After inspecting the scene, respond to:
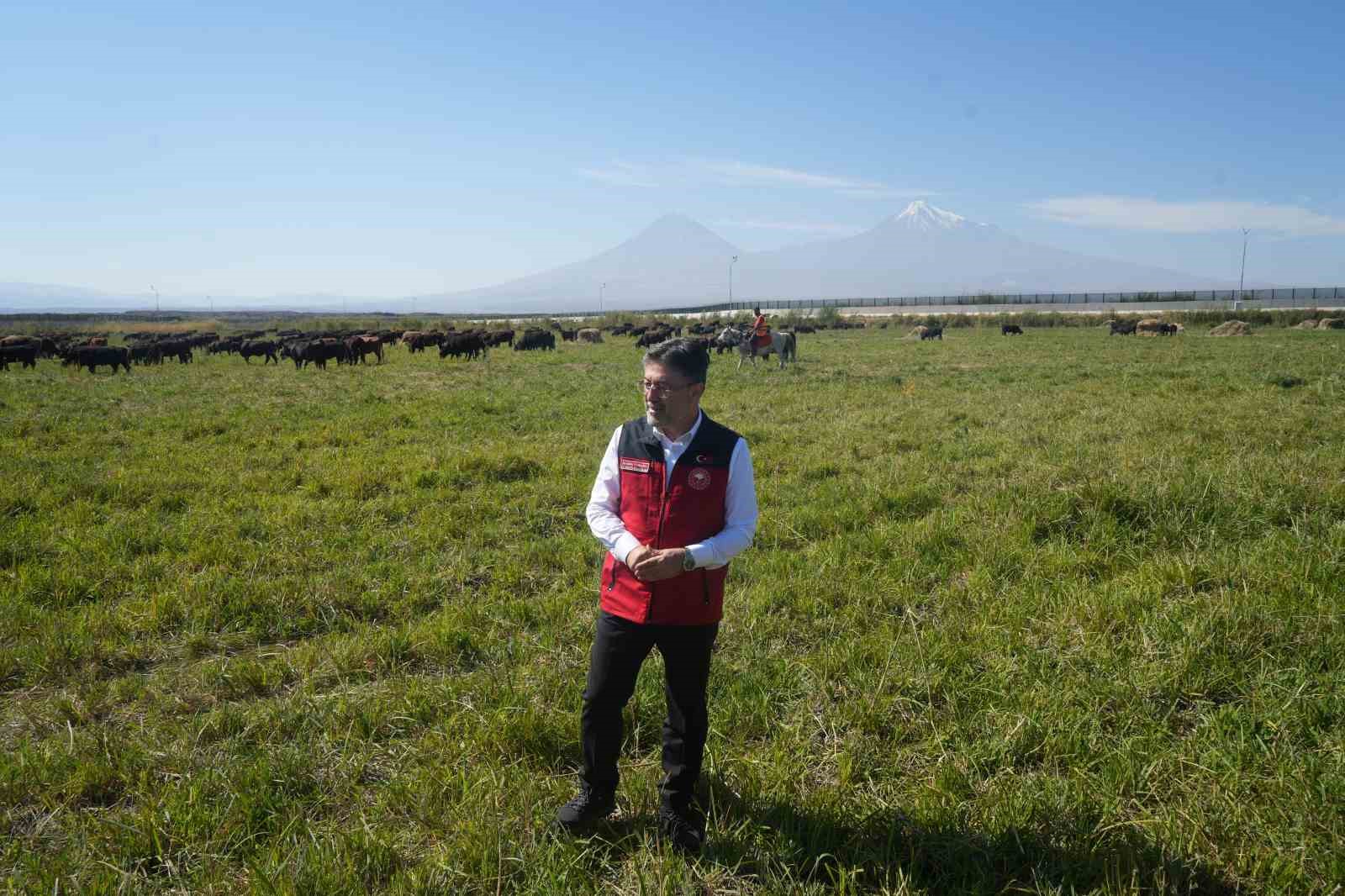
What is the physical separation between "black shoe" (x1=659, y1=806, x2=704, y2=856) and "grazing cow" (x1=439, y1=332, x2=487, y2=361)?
29.8 m

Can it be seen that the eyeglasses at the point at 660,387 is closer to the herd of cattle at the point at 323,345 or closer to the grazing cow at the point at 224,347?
the herd of cattle at the point at 323,345

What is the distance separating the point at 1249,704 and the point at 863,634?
6.18ft

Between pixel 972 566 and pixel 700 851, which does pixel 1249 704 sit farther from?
pixel 700 851

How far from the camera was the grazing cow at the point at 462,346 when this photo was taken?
104ft

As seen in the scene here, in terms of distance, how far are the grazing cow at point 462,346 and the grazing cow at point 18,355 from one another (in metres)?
14.6

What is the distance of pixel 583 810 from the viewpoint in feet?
9.58

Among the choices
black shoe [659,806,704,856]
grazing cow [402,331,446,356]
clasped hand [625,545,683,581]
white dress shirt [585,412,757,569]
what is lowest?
black shoe [659,806,704,856]

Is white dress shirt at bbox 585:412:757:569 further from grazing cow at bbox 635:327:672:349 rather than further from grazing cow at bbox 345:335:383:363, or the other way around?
grazing cow at bbox 635:327:672:349

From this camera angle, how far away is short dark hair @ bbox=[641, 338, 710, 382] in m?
2.85

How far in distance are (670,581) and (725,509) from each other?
1.18 ft

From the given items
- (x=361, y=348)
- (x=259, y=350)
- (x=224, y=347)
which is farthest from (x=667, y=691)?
(x=224, y=347)

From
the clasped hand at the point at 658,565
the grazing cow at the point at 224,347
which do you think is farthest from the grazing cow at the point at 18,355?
the clasped hand at the point at 658,565

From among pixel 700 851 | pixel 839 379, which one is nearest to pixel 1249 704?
pixel 700 851

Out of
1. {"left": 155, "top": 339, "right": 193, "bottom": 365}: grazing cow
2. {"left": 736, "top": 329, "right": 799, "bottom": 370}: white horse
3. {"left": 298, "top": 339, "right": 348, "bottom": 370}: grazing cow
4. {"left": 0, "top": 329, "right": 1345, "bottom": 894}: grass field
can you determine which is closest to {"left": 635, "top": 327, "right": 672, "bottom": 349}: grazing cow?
{"left": 736, "top": 329, "right": 799, "bottom": 370}: white horse
